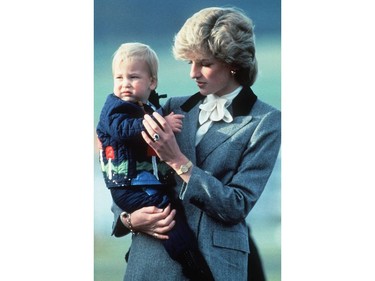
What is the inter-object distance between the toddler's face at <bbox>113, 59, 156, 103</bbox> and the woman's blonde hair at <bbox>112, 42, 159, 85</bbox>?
2 cm

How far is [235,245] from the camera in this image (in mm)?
4559

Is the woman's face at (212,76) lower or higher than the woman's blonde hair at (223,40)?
lower

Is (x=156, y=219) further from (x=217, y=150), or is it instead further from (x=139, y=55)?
(x=139, y=55)

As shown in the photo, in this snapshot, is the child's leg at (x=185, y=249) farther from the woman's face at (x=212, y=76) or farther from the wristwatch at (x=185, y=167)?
the woman's face at (x=212, y=76)

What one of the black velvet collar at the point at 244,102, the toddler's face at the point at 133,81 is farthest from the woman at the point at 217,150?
the toddler's face at the point at 133,81

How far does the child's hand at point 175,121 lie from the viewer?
15.2ft

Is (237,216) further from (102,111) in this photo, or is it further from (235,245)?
(102,111)

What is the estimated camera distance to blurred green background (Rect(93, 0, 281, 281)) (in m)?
4.64

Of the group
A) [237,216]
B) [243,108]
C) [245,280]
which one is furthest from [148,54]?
[245,280]

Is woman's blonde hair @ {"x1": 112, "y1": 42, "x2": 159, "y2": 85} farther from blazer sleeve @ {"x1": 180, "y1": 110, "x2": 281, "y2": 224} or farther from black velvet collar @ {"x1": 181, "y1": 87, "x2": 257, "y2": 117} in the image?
blazer sleeve @ {"x1": 180, "y1": 110, "x2": 281, "y2": 224}

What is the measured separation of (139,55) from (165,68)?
0.52 ft

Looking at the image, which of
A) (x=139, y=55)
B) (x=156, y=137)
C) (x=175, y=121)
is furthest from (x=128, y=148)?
(x=139, y=55)

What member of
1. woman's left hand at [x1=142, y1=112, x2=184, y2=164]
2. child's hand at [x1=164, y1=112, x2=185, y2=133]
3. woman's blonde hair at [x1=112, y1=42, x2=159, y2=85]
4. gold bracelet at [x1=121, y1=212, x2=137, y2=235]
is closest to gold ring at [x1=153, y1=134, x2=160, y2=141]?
woman's left hand at [x1=142, y1=112, x2=184, y2=164]

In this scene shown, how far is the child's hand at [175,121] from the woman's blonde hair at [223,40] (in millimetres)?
315
